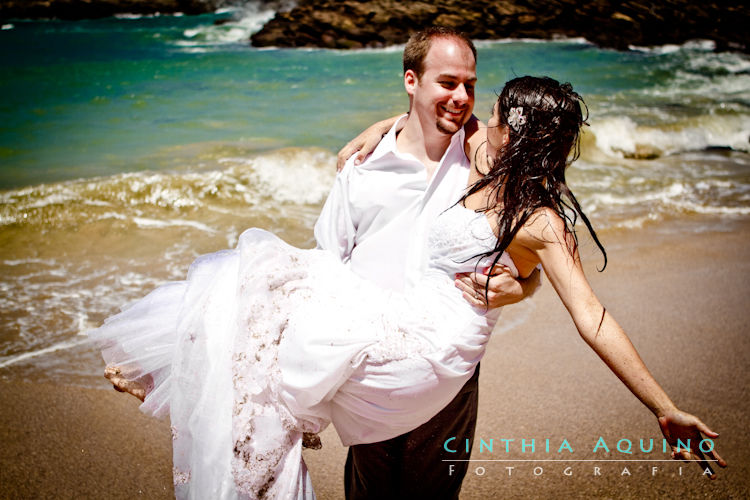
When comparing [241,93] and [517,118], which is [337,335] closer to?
[517,118]

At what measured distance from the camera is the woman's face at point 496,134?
2375 millimetres

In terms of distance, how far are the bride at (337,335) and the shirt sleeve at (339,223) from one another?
0.50 meters

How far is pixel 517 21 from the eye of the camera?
31.2 m

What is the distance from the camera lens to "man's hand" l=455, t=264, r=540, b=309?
91.3 inches

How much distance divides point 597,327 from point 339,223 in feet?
4.44

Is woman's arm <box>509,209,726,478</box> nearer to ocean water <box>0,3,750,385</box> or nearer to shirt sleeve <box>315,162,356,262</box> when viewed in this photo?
shirt sleeve <box>315,162,356,262</box>

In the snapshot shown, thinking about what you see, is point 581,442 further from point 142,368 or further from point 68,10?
point 68,10

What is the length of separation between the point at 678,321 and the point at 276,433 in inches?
151

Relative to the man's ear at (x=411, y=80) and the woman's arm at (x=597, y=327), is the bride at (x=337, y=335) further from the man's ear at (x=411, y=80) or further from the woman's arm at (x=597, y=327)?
the man's ear at (x=411, y=80)

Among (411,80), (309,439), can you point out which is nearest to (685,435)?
(309,439)

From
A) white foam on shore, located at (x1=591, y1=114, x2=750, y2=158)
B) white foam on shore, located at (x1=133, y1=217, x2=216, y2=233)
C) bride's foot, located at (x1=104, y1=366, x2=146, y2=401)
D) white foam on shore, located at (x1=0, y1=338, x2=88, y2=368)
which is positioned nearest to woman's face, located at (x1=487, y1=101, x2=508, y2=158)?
bride's foot, located at (x1=104, y1=366, x2=146, y2=401)

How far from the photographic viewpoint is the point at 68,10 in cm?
4047

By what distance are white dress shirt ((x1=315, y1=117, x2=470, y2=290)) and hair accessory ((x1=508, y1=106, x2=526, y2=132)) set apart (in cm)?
50

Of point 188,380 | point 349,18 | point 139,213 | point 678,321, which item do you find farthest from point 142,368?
point 349,18
